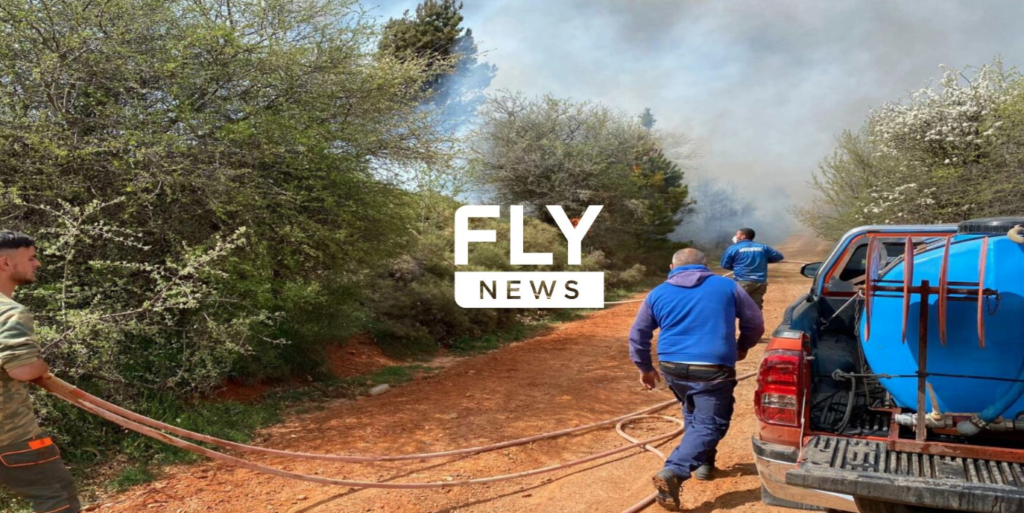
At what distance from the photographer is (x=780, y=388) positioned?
10.8ft

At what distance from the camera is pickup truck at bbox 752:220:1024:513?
8.71 feet

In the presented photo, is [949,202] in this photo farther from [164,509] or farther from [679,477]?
[164,509]

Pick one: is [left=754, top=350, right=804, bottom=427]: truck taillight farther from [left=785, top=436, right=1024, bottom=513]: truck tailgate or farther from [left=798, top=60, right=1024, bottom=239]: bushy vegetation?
A: [left=798, top=60, right=1024, bottom=239]: bushy vegetation

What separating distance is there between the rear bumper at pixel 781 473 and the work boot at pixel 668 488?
0.64 meters

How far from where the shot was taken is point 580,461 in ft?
16.0

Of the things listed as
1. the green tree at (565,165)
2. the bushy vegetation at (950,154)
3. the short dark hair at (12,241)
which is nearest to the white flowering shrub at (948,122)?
the bushy vegetation at (950,154)

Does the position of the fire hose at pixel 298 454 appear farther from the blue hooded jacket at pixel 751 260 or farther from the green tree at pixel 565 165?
the green tree at pixel 565 165

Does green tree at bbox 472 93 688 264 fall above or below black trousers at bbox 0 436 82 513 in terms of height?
above

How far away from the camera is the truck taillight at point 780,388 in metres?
3.28

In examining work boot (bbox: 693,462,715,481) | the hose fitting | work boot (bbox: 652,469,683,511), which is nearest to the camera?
the hose fitting

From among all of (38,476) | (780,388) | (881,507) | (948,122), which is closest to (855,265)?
(780,388)

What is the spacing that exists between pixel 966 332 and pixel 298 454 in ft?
12.3

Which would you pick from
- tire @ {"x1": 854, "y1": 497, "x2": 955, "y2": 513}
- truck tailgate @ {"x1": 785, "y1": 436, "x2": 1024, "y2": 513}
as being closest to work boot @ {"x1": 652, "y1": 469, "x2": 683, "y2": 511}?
truck tailgate @ {"x1": 785, "y1": 436, "x2": 1024, "y2": 513}

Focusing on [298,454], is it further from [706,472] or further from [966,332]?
[966,332]
